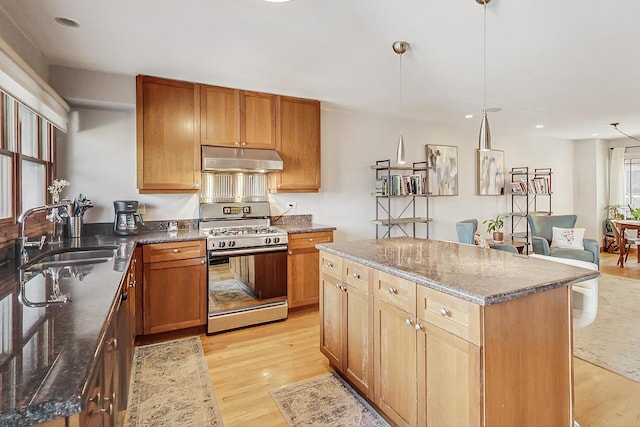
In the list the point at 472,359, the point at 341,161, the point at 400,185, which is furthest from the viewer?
the point at 400,185

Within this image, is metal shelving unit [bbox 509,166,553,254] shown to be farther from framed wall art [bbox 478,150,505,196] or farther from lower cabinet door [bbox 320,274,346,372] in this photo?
lower cabinet door [bbox 320,274,346,372]

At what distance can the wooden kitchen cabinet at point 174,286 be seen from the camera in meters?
3.01

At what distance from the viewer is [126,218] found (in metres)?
3.32

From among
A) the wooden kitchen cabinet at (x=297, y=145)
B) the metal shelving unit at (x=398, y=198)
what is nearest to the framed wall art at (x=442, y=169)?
the metal shelving unit at (x=398, y=198)

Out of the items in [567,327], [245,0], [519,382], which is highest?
[245,0]

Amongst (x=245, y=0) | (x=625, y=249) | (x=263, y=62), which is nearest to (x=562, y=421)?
(x=245, y=0)

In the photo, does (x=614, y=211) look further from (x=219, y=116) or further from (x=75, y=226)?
(x=75, y=226)

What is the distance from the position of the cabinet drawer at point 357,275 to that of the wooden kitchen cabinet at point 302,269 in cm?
141

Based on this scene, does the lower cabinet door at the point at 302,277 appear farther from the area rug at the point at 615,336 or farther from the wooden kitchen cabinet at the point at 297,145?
the area rug at the point at 615,336

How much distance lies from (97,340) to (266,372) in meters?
1.82

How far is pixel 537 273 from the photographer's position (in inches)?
64.7

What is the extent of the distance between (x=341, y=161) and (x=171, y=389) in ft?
10.7

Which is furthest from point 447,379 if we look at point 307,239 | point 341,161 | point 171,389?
point 341,161

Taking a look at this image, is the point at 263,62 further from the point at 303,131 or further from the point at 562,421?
the point at 562,421
